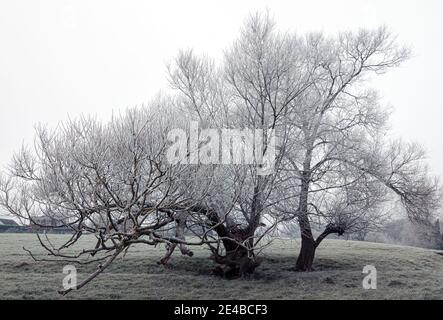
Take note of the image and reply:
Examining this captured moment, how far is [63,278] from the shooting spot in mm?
14492

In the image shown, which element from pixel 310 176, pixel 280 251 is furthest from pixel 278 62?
pixel 280 251

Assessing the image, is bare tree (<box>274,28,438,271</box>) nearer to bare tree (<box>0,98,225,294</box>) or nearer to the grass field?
the grass field

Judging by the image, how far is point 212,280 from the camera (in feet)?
48.9

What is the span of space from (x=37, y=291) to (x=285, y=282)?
811cm

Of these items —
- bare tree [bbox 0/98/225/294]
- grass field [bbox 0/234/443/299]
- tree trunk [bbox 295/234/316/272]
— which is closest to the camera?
bare tree [bbox 0/98/225/294]

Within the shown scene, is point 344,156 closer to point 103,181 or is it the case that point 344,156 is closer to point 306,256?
point 306,256

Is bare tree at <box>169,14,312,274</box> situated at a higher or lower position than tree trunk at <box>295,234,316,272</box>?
higher

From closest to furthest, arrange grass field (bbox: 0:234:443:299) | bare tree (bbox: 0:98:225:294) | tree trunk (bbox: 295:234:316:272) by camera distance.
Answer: bare tree (bbox: 0:98:225:294) → grass field (bbox: 0:234:443:299) → tree trunk (bbox: 295:234:316:272)

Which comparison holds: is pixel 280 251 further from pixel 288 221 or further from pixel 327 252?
pixel 288 221

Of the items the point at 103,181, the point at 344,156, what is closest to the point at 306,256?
the point at 344,156

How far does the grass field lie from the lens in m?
12.9

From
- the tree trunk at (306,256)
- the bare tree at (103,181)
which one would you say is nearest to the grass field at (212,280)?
the tree trunk at (306,256)

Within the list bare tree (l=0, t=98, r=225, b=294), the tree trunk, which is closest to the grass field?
the tree trunk
